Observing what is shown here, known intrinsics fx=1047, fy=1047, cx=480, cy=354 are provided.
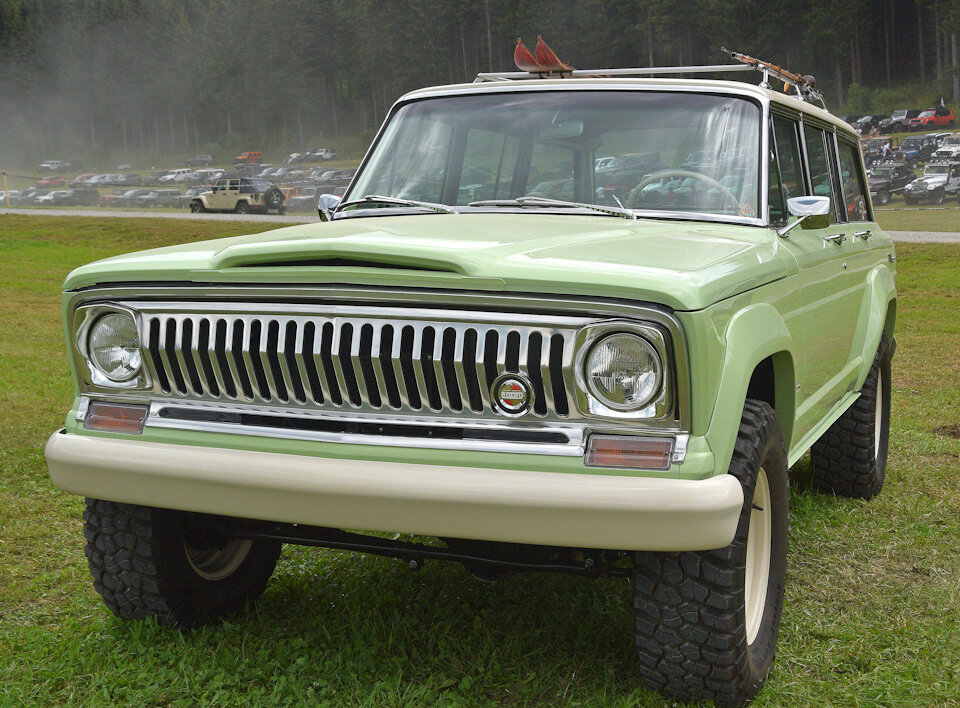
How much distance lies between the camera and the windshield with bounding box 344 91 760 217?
3.92m

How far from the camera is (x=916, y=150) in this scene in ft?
138

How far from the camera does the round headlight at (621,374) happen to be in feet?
8.66

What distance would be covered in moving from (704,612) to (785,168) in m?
2.08

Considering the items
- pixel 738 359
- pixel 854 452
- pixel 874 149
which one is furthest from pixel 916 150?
pixel 738 359

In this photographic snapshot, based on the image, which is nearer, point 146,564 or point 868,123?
point 146,564

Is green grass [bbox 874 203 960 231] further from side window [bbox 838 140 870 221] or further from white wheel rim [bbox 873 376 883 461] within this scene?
white wheel rim [bbox 873 376 883 461]

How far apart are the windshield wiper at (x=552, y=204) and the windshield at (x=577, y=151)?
0.33 feet

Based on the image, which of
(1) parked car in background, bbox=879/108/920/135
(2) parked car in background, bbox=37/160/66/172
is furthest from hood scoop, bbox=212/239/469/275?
(2) parked car in background, bbox=37/160/66/172

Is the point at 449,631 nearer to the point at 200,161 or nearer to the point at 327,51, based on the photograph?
the point at 200,161

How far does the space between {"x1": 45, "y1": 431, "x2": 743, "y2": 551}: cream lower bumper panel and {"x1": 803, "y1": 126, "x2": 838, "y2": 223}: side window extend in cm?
253

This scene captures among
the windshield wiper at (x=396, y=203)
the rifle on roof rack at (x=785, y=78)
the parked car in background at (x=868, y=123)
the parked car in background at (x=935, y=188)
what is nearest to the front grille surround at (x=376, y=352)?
the windshield wiper at (x=396, y=203)

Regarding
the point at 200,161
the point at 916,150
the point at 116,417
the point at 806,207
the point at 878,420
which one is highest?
the point at 806,207

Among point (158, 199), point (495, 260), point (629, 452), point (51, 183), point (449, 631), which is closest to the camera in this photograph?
point (629, 452)

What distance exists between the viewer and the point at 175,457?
294 centimetres
